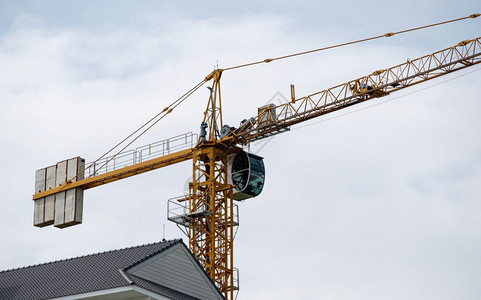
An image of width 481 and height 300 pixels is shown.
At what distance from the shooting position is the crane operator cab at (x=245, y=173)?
7762 centimetres

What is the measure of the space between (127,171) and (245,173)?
10.4 meters

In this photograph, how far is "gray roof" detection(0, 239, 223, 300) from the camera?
134 feet

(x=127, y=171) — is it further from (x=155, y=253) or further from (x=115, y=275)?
(x=115, y=275)

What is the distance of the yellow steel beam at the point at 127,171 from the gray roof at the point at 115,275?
1372 inches

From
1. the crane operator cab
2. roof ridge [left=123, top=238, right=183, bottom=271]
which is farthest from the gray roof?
the crane operator cab

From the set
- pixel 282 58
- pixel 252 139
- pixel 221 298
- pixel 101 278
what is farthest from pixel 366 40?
pixel 101 278

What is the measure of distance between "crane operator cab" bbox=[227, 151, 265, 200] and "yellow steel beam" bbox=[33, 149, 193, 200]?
3.90 m

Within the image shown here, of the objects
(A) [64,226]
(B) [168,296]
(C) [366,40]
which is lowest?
(B) [168,296]

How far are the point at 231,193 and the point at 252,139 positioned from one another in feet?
15.5

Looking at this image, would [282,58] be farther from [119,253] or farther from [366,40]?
[119,253]

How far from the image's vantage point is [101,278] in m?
40.8

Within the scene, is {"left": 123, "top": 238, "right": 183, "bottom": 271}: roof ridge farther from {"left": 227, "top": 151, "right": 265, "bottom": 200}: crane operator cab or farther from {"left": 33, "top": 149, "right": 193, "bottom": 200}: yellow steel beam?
{"left": 33, "top": 149, "right": 193, "bottom": 200}: yellow steel beam

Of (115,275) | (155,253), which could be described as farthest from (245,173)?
(115,275)

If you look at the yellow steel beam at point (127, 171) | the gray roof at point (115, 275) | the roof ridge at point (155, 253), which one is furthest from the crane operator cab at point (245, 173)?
the roof ridge at point (155, 253)
